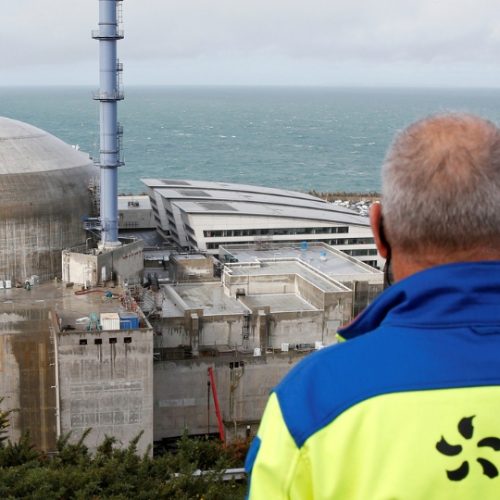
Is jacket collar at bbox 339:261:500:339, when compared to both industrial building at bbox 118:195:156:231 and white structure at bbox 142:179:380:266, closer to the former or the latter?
white structure at bbox 142:179:380:266

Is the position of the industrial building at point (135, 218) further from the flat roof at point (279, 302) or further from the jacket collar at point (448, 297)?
the jacket collar at point (448, 297)

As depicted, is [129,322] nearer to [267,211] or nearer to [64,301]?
[64,301]

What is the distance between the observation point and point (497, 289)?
2797mm

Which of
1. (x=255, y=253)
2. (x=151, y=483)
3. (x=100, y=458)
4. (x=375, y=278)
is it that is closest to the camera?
(x=151, y=483)

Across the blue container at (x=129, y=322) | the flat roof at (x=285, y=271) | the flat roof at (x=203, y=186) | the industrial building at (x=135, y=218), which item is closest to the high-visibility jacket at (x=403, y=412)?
the blue container at (x=129, y=322)

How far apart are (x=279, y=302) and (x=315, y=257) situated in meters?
7.71

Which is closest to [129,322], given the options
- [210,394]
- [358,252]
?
[210,394]

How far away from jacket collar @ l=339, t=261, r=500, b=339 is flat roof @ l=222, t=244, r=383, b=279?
129ft

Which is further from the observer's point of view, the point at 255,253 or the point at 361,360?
the point at 255,253

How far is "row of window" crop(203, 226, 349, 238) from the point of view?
47.8 meters

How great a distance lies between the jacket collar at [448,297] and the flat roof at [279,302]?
3529 cm

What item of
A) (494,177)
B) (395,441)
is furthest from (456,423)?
(494,177)

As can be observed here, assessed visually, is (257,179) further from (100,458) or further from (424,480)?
(424,480)

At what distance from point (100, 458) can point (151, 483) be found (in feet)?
9.10
